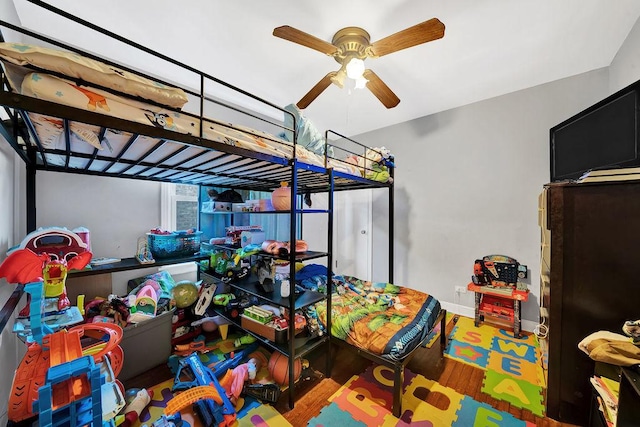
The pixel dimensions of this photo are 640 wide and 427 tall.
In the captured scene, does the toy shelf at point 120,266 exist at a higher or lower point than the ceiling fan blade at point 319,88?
lower

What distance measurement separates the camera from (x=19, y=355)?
1.65 meters

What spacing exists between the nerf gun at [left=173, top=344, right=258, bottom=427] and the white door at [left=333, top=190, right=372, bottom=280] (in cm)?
253

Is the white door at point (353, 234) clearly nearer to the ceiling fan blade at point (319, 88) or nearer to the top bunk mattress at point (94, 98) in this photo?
the ceiling fan blade at point (319, 88)

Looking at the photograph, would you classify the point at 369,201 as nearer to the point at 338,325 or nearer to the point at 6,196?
the point at 338,325

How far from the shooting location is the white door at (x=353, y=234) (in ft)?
13.3

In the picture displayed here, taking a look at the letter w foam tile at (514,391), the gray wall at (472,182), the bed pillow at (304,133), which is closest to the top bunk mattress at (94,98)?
the bed pillow at (304,133)

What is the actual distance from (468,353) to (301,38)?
316 cm

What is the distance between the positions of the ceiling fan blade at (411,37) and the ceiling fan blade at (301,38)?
1.09 feet

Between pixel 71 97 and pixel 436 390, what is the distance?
283 cm

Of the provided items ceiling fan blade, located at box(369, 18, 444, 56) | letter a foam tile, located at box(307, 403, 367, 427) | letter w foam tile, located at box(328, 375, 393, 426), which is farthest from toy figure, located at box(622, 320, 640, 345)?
ceiling fan blade, located at box(369, 18, 444, 56)

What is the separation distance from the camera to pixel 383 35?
195cm

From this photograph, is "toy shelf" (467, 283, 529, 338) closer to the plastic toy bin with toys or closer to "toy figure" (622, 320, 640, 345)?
"toy figure" (622, 320, 640, 345)

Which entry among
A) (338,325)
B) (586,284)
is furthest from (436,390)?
(586,284)

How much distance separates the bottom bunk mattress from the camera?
69.0 inches
